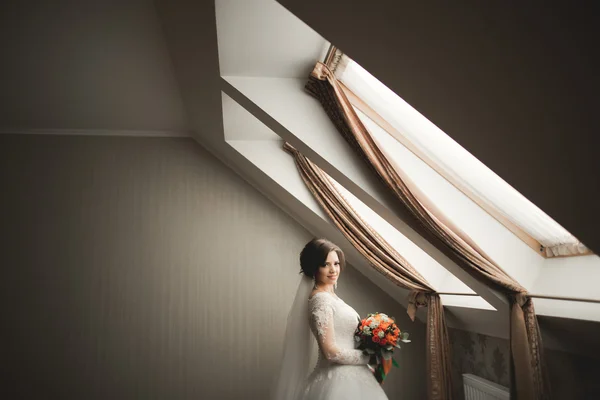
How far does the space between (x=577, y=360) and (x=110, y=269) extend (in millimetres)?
3620

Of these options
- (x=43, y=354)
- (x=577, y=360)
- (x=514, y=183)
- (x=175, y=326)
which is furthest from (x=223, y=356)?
(x=514, y=183)

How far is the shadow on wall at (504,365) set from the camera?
7.23ft

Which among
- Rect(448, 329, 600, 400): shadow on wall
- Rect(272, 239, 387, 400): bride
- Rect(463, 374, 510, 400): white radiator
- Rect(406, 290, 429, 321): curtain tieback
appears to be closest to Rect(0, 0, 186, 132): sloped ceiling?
Rect(272, 239, 387, 400): bride

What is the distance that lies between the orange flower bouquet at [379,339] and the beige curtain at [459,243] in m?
0.65

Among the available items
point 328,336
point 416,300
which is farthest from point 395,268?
point 328,336

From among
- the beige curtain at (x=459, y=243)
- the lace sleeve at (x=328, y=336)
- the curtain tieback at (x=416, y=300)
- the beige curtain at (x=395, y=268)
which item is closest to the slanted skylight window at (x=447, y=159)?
the beige curtain at (x=459, y=243)

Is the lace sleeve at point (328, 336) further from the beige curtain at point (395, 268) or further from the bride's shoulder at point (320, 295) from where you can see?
the beige curtain at point (395, 268)

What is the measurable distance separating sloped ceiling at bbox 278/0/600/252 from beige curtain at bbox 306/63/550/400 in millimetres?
826

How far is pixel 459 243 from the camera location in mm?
2234

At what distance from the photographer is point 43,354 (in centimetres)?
395

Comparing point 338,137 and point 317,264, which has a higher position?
point 338,137

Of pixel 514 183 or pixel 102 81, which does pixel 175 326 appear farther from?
pixel 514 183

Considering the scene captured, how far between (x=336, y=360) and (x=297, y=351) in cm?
35

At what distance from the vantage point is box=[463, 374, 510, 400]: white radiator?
2889mm
